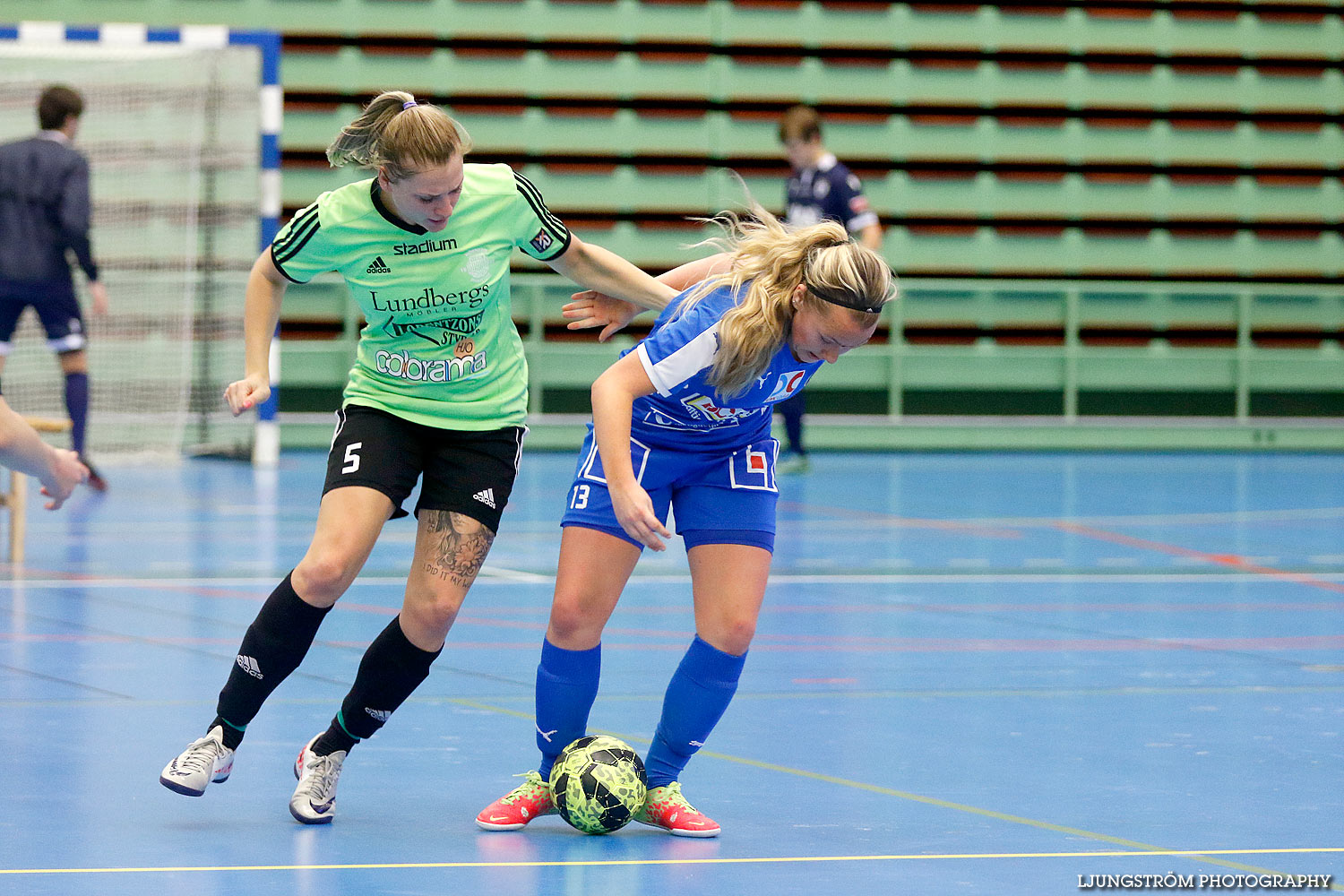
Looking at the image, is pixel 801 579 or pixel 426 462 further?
pixel 801 579

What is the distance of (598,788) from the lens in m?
3.62

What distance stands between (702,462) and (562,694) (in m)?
0.58

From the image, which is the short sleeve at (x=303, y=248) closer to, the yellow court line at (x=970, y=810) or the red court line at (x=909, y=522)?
the yellow court line at (x=970, y=810)

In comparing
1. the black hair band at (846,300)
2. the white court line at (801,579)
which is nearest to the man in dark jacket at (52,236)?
the white court line at (801,579)

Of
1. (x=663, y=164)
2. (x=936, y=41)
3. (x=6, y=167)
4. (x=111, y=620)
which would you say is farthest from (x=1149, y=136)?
(x=111, y=620)

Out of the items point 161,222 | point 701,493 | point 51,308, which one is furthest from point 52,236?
point 701,493

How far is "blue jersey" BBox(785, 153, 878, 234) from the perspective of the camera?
36.9 feet

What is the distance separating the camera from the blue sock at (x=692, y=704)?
3.73 meters

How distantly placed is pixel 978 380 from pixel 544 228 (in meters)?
11.0

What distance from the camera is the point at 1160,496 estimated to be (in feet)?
36.2

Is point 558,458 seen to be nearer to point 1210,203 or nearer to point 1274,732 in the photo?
point 1210,203

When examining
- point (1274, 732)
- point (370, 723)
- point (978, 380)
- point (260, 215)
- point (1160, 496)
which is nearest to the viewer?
point (370, 723)

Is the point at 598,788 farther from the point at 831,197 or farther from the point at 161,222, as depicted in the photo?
the point at 161,222

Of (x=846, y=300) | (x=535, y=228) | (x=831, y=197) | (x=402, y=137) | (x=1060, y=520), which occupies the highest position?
(x=831, y=197)
